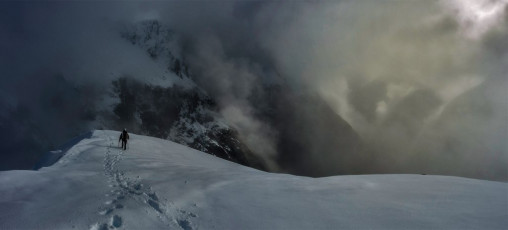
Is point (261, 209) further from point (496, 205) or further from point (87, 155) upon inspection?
point (87, 155)

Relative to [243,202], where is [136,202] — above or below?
below

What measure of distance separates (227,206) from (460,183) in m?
10.2

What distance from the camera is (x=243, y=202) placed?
1254 cm

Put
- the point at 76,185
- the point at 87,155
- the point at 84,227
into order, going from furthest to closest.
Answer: the point at 87,155 < the point at 76,185 < the point at 84,227

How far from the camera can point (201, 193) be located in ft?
45.4

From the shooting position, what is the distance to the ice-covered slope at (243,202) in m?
10.7

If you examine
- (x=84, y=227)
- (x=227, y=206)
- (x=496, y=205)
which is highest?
(x=496, y=205)

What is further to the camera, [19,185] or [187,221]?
[19,185]

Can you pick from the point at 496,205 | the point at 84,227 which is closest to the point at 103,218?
the point at 84,227

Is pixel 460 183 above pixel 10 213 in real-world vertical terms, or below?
above

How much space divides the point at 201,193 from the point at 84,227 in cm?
459

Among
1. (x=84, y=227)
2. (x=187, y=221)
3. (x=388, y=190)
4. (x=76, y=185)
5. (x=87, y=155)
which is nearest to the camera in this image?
(x=84, y=227)

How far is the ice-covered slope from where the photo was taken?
10.7 meters

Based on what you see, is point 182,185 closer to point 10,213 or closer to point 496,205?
point 10,213
